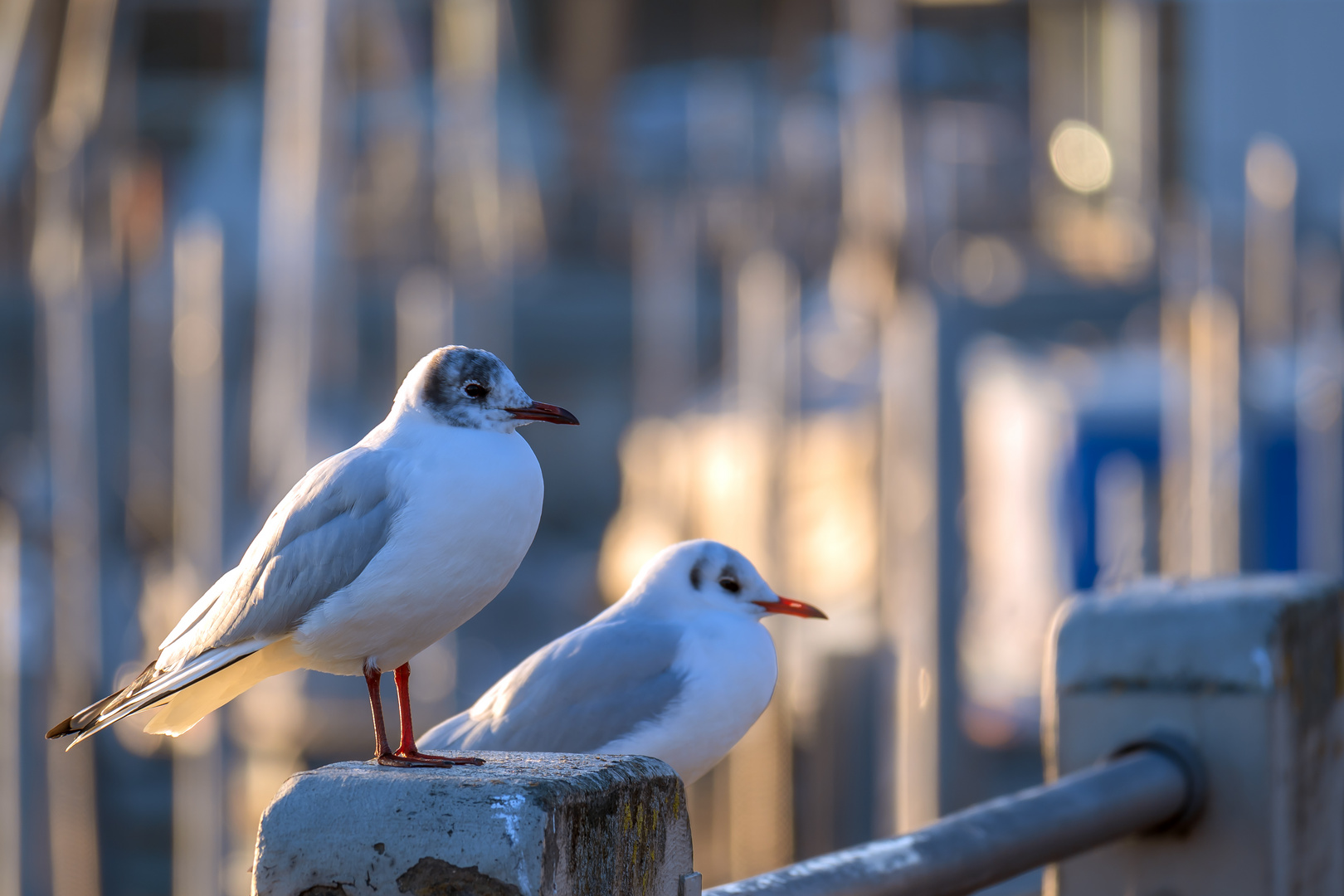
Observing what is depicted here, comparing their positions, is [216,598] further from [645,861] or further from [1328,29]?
[1328,29]

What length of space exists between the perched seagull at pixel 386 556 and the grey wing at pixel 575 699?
1.25 feet

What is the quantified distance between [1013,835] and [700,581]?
56 centimetres

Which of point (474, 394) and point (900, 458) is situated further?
point (900, 458)

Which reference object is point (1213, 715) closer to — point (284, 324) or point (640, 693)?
point (640, 693)

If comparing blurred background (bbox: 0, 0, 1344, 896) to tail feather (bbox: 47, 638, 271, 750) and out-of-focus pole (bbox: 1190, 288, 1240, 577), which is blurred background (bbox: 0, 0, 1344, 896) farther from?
tail feather (bbox: 47, 638, 271, 750)

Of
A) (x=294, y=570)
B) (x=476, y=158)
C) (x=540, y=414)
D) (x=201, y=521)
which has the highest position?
(x=476, y=158)

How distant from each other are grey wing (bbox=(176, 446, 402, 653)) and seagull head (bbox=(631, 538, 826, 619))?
0.67 m

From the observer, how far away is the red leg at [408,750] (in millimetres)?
1652

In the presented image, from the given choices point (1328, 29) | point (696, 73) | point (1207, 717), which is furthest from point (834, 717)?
point (696, 73)

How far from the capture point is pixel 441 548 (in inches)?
68.0

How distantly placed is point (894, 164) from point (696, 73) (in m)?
13.7

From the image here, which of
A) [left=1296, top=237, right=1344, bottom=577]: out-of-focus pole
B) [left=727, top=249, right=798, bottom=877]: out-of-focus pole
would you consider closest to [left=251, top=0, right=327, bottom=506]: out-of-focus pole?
[left=727, top=249, right=798, bottom=877]: out-of-focus pole

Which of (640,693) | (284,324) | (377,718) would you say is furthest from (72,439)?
(377,718)

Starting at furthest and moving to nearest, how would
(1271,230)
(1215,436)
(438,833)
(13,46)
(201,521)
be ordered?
1. (13,46)
2. (1271,230)
3. (1215,436)
4. (201,521)
5. (438,833)
